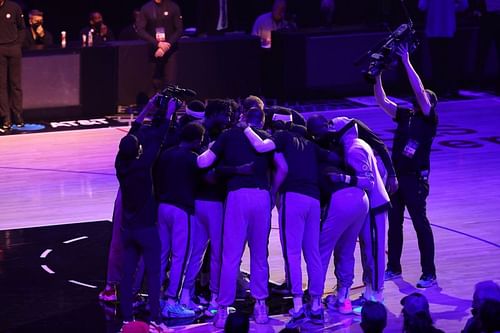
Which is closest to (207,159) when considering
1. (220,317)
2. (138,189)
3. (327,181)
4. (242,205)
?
(242,205)

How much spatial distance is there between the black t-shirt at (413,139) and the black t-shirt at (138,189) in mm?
2517

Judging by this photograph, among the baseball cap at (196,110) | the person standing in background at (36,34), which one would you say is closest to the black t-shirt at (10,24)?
the person standing in background at (36,34)

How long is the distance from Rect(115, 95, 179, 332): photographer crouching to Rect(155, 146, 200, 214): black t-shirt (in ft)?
0.64

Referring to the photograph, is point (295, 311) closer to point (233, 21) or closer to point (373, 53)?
point (373, 53)

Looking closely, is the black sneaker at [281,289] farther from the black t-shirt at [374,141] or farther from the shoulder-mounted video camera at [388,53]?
the shoulder-mounted video camera at [388,53]

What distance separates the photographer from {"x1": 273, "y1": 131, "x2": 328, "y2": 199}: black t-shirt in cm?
962

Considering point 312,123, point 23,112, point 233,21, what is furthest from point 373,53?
point 233,21

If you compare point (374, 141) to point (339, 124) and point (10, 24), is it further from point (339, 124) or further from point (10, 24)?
point (10, 24)

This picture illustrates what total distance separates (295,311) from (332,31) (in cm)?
1165

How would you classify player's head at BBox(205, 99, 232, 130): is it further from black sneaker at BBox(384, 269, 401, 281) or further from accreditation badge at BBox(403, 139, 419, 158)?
black sneaker at BBox(384, 269, 401, 281)

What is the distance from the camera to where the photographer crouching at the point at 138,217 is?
9297 mm

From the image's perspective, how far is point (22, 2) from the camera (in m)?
23.7

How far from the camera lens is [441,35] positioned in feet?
67.0

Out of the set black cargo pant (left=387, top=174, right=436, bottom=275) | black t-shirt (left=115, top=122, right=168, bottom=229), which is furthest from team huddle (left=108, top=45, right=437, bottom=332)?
black cargo pant (left=387, top=174, right=436, bottom=275)
